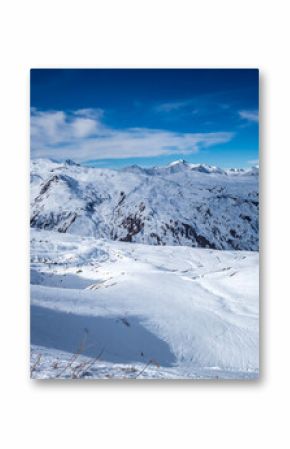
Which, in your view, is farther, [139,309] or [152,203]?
[152,203]

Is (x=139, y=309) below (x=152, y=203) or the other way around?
below

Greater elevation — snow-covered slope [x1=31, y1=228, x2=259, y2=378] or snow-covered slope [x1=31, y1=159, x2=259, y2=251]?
snow-covered slope [x1=31, y1=159, x2=259, y2=251]

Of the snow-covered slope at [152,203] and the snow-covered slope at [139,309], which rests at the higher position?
the snow-covered slope at [152,203]

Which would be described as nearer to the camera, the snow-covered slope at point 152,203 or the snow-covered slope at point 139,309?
the snow-covered slope at point 139,309

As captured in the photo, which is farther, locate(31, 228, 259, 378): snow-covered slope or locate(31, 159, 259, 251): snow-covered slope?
locate(31, 159, 259, 251): snow-covered slope
